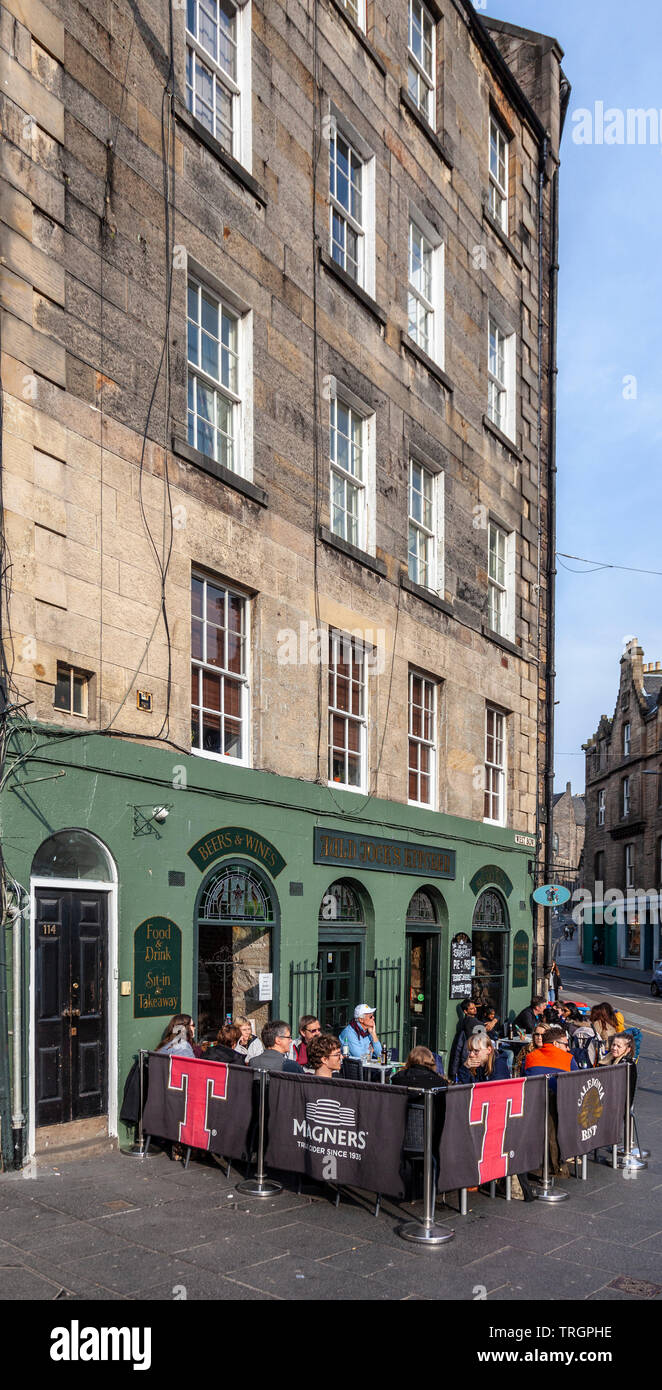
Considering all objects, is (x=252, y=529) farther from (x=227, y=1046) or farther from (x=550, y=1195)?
(x=550, y=1195)

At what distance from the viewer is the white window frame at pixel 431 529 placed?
1828 centimetres

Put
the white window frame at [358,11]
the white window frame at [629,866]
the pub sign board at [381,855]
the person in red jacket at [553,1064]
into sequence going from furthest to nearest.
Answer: the white window frame at [629,866] < the white window frame at [358,11] < the pub sign board at [381,855] < the person in red jacket at [553,1064]

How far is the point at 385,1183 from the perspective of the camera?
8.59 metres

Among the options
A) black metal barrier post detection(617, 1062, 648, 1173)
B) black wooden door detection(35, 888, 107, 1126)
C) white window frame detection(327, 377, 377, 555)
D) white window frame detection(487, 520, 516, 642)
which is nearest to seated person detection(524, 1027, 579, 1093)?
black metal barrier post detection(617, 1062, 648, 1173)

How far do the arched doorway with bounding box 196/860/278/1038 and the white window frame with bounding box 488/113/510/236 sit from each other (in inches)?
590

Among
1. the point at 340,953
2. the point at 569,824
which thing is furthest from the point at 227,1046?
the point at 569,824

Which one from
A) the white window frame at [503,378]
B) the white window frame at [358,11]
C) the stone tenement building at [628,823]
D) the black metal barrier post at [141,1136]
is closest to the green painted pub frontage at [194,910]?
the black metal barrier post at [141,1136]

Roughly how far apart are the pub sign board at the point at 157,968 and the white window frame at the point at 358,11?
13.4 metres

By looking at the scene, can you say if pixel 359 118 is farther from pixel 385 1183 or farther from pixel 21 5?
pixel 385 1183

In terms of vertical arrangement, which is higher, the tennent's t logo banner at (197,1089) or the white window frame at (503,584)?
the white window frame at (503,584)

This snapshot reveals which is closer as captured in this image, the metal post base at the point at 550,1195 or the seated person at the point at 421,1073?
the seated person at the point at 421,1073

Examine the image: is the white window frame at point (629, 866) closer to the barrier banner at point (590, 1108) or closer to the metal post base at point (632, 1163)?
the metal post base at point (632, 1163)

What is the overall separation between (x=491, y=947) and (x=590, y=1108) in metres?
10.2

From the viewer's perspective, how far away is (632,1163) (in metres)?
11.2
